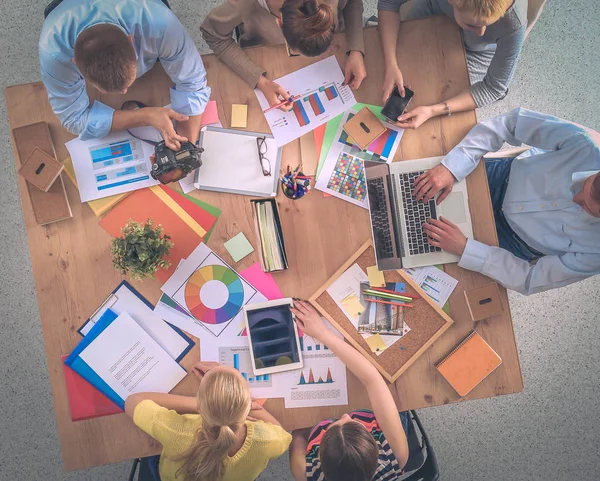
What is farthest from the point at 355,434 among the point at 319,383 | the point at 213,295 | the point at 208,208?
the point at 208,208

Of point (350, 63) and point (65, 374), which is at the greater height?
point (350, 63)

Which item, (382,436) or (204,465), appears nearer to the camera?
(204,465)

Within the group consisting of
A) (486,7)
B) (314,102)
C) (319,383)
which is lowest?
(319,383)

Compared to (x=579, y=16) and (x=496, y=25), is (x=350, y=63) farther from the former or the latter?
(x=579, y=16)

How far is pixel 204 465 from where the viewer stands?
1.43 meters

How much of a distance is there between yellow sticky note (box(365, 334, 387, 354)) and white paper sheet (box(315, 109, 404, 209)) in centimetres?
44

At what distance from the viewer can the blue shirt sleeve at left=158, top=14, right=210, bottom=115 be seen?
5.07 feet

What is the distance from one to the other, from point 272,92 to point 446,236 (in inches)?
29.6

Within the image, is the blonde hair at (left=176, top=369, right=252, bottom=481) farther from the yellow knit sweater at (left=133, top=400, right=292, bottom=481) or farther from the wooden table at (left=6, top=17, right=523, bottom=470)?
the wooden table at (left=6, top=17, right=523, bottom=470)

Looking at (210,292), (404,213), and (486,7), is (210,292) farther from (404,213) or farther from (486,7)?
(486,7)

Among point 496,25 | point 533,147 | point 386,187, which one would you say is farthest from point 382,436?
point 496,25

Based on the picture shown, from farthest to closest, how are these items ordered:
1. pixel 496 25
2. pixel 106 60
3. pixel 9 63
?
pixel 9 63 < pixel 496 25 < pixel 106 60

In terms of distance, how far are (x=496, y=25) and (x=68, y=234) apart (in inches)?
61.9

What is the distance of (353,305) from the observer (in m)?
1.64
